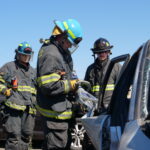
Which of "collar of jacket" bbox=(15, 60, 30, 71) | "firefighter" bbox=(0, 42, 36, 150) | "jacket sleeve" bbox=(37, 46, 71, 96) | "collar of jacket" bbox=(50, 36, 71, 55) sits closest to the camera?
"jacket sleeve" bbox=(37, 46, 71, 96)

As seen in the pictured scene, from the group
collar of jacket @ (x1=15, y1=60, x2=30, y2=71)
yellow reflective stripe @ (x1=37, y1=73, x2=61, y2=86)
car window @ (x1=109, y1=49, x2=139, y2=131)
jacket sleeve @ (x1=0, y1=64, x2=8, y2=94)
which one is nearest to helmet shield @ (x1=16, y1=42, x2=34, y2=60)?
collar of jacket @ (x1=15, y1=60, x2=30, y2=71)

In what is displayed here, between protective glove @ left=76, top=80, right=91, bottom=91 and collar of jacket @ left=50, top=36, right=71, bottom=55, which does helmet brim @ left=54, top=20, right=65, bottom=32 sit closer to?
collar of jacket @ left=50, top=36, right=71, bottom=55

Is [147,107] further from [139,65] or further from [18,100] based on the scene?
[18,100]

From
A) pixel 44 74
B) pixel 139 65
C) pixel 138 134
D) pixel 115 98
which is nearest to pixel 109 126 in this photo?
pixel 115 98

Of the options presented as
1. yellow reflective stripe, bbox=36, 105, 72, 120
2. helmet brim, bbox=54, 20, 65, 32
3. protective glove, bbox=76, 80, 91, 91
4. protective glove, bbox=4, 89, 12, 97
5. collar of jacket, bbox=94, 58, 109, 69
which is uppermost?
helmet brim, bbox=54, 20, 65, 32

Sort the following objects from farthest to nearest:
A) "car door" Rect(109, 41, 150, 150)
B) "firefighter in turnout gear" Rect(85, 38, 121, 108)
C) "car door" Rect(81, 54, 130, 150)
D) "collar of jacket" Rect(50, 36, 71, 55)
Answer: "firefighter in turnout gear" Rect(85, 38, 121, 108), "collar of jacket" Rect(50, 36, 71, 55), "car door" Rect(81, 54, 130, 150), "car door" Rect(109, 41, 150, 150)

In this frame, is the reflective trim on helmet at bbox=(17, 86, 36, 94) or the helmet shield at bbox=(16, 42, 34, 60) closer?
the reflective trim on helmet at bbox=(17, 86, 36, 94)

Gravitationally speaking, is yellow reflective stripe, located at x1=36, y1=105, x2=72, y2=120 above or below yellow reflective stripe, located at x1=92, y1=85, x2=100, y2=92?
above

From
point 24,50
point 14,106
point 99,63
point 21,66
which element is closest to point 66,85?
point 99,63

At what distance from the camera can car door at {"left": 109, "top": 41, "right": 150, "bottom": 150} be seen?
261 centimetres

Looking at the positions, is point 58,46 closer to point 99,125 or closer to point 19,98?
point 99,125

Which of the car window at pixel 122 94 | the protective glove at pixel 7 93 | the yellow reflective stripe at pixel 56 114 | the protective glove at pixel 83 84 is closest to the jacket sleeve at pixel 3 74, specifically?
the protective glove at pixel 7 93

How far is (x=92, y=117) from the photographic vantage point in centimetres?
421

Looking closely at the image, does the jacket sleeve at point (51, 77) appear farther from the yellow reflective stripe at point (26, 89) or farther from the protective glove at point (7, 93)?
the yellow reflective stripe at point (26, 89)
